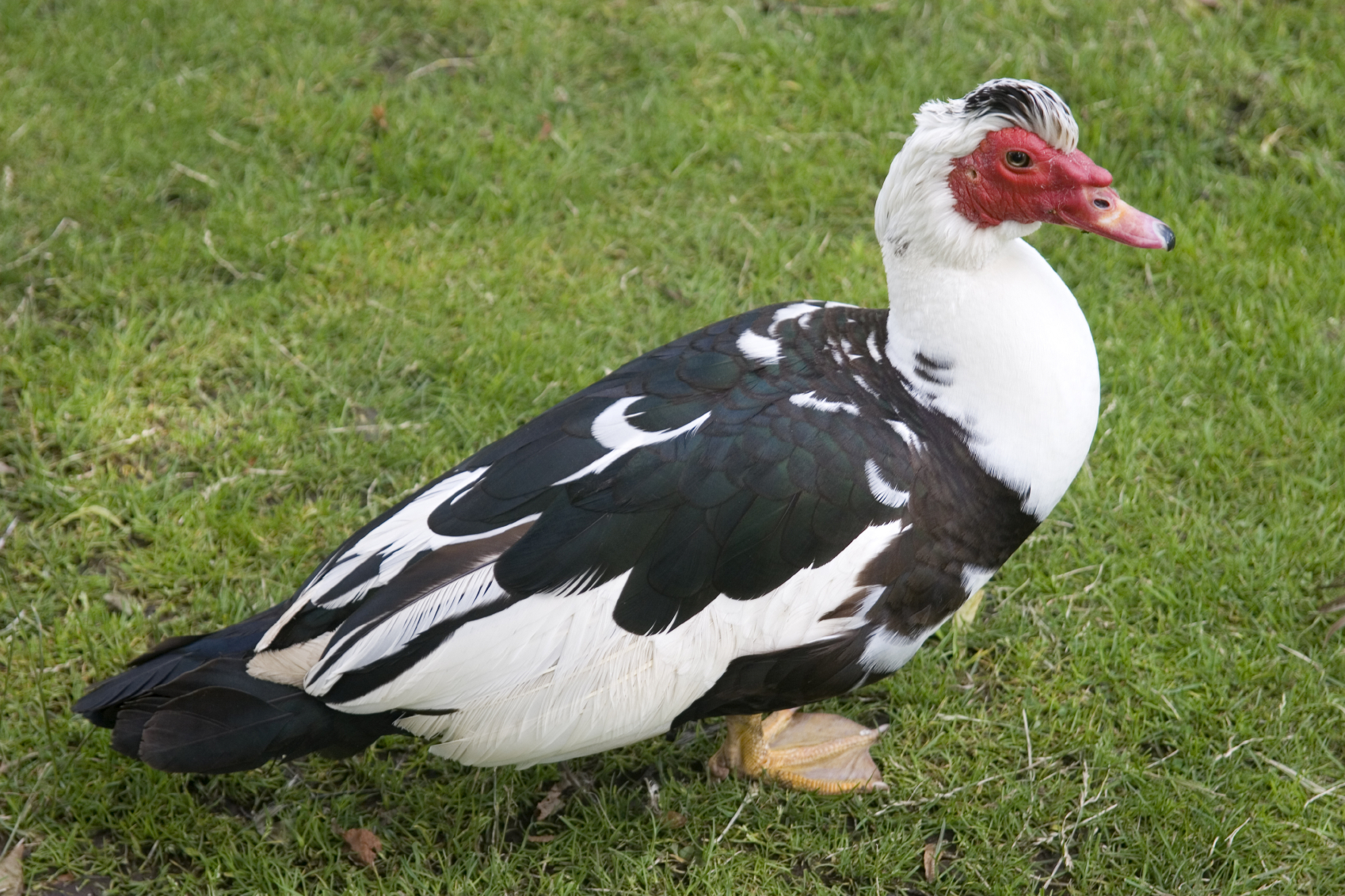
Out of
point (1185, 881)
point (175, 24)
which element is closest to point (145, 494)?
point (175, 24)

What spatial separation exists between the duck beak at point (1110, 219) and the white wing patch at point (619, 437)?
0.89m

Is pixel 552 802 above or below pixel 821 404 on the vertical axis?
below

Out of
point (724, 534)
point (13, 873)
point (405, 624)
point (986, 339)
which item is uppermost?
point (986, 339)

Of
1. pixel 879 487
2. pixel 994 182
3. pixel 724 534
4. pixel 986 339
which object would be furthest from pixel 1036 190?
pixel 724 534

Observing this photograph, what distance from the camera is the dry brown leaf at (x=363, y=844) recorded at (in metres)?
2.67

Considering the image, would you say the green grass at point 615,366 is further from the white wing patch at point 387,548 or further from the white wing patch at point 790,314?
the white wing patch at point 790,314

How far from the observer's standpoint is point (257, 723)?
2.38 metres

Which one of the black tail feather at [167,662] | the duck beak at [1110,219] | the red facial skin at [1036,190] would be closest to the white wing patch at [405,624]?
the black tail feather at [167,662]

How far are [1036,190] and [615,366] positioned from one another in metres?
1.66

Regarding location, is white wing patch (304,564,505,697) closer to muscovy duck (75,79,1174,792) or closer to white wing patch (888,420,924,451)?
muscovy duck (75,79,1174,792)

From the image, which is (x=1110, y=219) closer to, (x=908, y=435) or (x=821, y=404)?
(x=908, y=435)

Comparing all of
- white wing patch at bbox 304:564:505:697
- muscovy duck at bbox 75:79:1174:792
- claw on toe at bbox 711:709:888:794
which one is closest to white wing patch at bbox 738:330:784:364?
muscovy duck at bbox 75:79:1174:792

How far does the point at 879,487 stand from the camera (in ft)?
7.82

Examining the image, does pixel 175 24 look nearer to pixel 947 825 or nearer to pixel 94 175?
pixel 94 175
